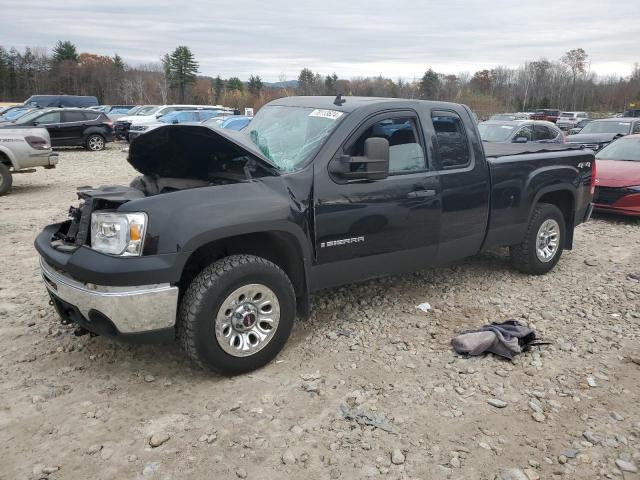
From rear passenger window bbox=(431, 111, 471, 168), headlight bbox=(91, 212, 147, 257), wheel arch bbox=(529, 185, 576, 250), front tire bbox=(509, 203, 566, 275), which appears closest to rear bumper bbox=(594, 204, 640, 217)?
wheel arch bbox=(529, 185, 576, 250)

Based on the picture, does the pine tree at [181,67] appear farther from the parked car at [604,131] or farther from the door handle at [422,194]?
the door handle at [422,194]

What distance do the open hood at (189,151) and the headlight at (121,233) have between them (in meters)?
0.84

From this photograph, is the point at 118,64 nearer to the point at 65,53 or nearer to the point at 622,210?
the point at 65,53

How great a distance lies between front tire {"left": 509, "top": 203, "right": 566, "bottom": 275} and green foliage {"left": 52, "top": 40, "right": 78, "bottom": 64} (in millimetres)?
86418

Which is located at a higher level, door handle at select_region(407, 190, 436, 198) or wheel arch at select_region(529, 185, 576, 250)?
door handle at select_region(407, 190, 436, 198)

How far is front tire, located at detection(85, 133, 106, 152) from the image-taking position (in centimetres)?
2041

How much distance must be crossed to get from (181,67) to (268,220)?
294 ft

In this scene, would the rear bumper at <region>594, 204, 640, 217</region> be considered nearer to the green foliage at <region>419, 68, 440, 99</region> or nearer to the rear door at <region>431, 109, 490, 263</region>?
the rear door at <region>431, 109, 490, 263</region>

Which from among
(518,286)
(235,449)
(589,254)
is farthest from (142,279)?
Answer: (589,254)

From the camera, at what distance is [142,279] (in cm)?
329

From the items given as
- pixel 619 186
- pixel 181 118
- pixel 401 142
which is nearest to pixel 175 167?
pixel 401 142

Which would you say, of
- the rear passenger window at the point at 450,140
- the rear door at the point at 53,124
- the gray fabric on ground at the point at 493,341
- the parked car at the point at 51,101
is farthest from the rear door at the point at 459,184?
the parked car at the point at 51,101

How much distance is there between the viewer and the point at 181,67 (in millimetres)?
85812

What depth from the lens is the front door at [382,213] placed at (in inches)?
160
